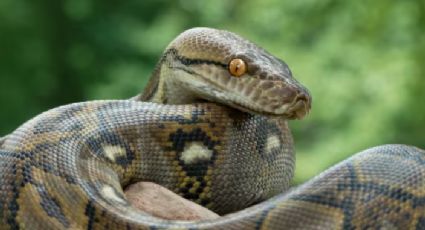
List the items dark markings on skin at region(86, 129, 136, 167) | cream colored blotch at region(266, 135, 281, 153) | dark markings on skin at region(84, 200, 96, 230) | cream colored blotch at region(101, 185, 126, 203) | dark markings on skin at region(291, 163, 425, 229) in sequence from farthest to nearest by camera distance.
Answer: cream colored blotch at region(266, 135, 281, 153) → dark markings on skin at region(86, 129, 136, 167) → cream colored blotch at region(101, 185, 126, 203) → dark markings on skin at region(84, 200, 96, 230) → dark markings on skin at region(291, 163, 425, 229)

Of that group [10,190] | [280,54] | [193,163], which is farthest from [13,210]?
[280,54]

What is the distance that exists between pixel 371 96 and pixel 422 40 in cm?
76

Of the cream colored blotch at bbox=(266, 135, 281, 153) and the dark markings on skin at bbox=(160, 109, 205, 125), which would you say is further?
the cream colored blotch at bbox=(266, 135, 281, 153)

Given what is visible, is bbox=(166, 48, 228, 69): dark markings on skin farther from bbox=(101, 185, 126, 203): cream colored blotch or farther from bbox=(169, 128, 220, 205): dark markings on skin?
bbox=(101, 185, 126, 203): cream colored blotch

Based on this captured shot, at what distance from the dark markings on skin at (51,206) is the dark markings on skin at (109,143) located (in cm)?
40

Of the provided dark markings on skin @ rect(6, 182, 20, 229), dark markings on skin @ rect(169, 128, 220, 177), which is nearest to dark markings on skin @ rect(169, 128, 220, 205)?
dark markings on skin @ rect(169, 128, 220, 177)

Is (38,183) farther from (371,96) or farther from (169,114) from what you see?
(371,96)

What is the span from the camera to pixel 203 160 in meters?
3.76

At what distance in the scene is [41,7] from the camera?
12453 mm

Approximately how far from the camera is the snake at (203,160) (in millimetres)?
2941

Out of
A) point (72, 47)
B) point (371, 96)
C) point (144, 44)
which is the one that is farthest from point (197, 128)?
point (72, 47)

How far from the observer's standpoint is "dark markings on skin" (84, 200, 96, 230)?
307cm

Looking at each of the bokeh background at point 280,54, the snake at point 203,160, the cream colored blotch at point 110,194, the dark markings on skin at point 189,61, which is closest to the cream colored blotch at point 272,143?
the snake at point 203,160

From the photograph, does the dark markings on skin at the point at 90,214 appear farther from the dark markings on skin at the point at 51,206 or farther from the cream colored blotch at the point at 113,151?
the cream colored blotch at the point at 113,151
